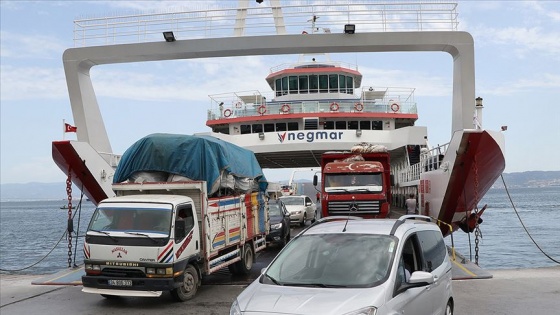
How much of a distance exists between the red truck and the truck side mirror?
8.35m

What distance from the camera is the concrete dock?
8273 mm

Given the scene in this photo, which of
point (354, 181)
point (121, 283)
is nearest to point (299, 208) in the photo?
point (354, 181)

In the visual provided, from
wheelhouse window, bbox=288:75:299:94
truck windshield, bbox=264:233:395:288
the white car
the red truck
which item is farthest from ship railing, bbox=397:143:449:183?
truck windshield, bbox=264:233:395:288

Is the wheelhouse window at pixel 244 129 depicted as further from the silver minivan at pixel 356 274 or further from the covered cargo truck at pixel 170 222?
the silver minivan at pixel 356 274

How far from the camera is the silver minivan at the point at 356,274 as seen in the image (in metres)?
4.44

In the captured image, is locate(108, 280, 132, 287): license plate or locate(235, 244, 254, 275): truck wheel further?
locate(235, 244, 254, 275): truck wheel

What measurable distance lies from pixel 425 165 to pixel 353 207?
364 cm

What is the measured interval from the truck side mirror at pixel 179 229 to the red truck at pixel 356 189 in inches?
329

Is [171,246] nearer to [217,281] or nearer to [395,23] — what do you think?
[217,281]

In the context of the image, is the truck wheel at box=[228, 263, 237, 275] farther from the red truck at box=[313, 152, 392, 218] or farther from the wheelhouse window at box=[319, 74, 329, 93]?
the wheelhouse window at box=[319, 74, 329, 93]

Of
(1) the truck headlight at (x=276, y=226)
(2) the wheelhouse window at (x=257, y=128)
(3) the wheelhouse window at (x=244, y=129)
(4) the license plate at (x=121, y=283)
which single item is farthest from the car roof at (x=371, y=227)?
(3) the wheelhouse window at (x=244, y=129)

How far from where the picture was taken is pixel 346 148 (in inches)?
879

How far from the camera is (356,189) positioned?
54.9 feet

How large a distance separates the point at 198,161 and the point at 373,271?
5.92m
